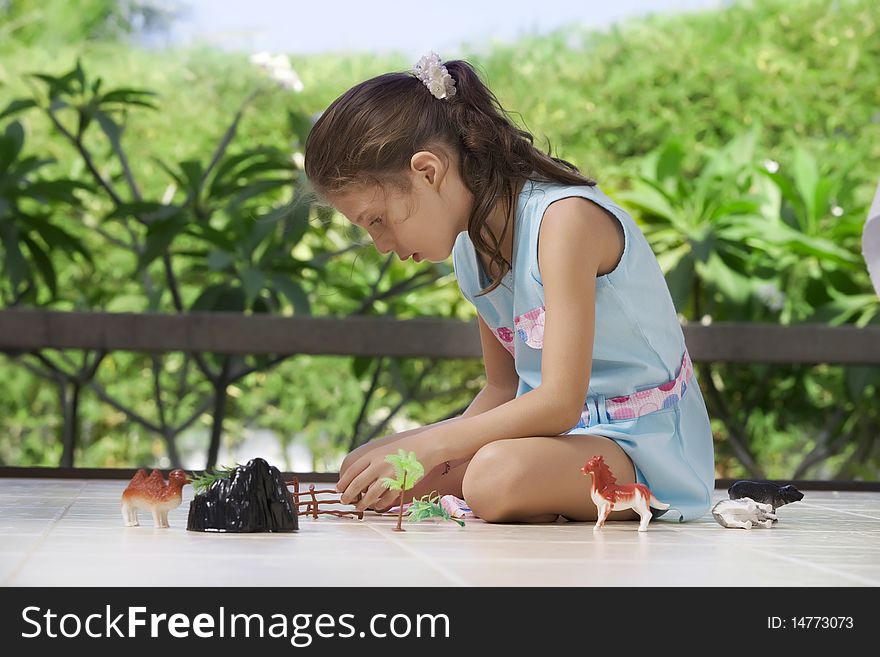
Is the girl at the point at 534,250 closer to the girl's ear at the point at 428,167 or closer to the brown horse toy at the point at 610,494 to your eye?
the girl's ear at the point at 428,167

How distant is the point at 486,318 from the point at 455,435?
419mm

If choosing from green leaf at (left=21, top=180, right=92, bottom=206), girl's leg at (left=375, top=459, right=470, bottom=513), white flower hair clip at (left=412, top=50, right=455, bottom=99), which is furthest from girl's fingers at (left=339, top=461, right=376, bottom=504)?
green leaf at (left=21, top=180, right=92, bottom=206)

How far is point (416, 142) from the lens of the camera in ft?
5.99

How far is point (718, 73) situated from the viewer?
569 cm

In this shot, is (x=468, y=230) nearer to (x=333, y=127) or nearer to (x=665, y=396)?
(x=333, y=127)

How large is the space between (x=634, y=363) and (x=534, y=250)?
24cm

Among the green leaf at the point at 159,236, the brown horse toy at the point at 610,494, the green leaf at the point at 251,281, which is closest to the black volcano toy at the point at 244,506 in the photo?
the brown horse toy at the point at 610,494

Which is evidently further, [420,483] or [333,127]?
[420,483]

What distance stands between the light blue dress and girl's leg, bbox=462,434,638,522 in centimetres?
10

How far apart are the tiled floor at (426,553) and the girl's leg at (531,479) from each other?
3 cm

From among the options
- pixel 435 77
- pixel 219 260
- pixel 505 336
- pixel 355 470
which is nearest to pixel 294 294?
pixel 219 260

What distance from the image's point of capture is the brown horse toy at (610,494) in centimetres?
157

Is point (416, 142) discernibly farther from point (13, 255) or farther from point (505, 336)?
point (13, 255)
